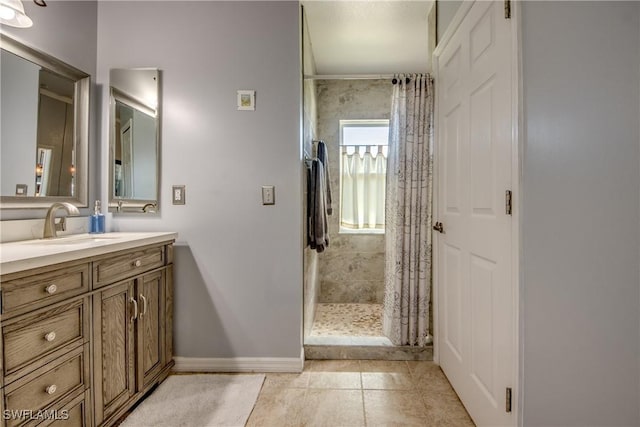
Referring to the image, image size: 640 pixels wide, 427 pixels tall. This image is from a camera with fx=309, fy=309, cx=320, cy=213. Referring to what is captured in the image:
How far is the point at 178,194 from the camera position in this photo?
78.7 inches

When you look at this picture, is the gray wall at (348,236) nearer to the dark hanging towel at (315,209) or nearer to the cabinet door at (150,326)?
the dark hanging towel at (315,209)

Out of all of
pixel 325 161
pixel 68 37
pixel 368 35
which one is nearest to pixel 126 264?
pixel 68 37

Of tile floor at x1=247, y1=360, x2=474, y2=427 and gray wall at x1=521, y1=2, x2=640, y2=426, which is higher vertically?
gray wall at x1=521, y1=2, x2=640, y2=426

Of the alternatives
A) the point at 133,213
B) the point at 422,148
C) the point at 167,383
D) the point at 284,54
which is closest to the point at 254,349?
the point at 167,383

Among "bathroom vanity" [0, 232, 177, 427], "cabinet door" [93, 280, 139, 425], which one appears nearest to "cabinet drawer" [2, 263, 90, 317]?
"bathroom vanity" [0, 232, 177, 427]

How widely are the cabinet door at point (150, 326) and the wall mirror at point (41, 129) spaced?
0.69 meters

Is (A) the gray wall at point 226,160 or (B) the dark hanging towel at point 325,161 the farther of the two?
(B) the dark hanging towel at point 325,161

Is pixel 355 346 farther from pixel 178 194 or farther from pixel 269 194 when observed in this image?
pixel 178 194

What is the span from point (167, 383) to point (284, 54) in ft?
7.05

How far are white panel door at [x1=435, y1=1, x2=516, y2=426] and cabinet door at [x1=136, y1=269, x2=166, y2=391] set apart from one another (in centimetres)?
170

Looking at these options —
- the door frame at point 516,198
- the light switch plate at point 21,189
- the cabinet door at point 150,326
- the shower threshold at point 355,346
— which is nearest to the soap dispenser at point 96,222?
the light switch plate at point 21,189

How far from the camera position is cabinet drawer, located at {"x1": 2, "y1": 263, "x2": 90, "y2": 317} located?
99 cm

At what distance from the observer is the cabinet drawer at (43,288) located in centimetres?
99

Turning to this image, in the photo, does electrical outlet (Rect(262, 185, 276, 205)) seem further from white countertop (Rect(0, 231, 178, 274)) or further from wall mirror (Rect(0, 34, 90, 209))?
wall mirror (Rect(0, 34, 90, 209))
